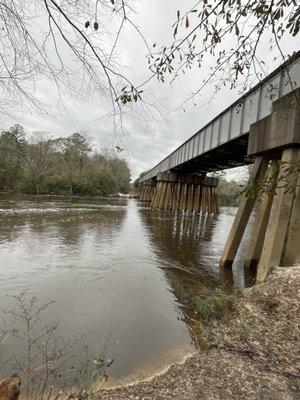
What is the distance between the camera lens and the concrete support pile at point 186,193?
30062mm

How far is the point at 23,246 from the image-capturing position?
34.2 ft

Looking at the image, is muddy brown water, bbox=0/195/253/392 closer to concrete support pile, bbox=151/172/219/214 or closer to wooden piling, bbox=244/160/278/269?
wooden piling, bbox=244/160/278/269

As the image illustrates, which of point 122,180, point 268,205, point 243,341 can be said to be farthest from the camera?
point 122,180

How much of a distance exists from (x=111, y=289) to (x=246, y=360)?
350 cm

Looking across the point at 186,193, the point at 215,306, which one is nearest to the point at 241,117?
the point at 215,306

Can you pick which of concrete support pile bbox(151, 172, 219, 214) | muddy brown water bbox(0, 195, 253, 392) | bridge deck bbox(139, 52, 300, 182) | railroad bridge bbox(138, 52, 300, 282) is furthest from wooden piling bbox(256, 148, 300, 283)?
concrete support pile bbox(151, 172, 219, 214)

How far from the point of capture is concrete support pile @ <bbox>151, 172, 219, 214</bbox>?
30.1m

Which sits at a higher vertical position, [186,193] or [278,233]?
[186,193]

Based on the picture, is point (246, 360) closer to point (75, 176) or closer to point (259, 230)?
point (259, 230)

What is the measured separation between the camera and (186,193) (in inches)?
1204

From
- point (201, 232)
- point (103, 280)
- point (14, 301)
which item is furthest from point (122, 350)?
point (201, 232)

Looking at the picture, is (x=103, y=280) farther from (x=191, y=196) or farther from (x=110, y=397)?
(x=191, y=196)

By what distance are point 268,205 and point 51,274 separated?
5.29 m

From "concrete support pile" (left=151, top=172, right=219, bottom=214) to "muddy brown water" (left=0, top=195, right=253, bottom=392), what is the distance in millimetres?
16400
